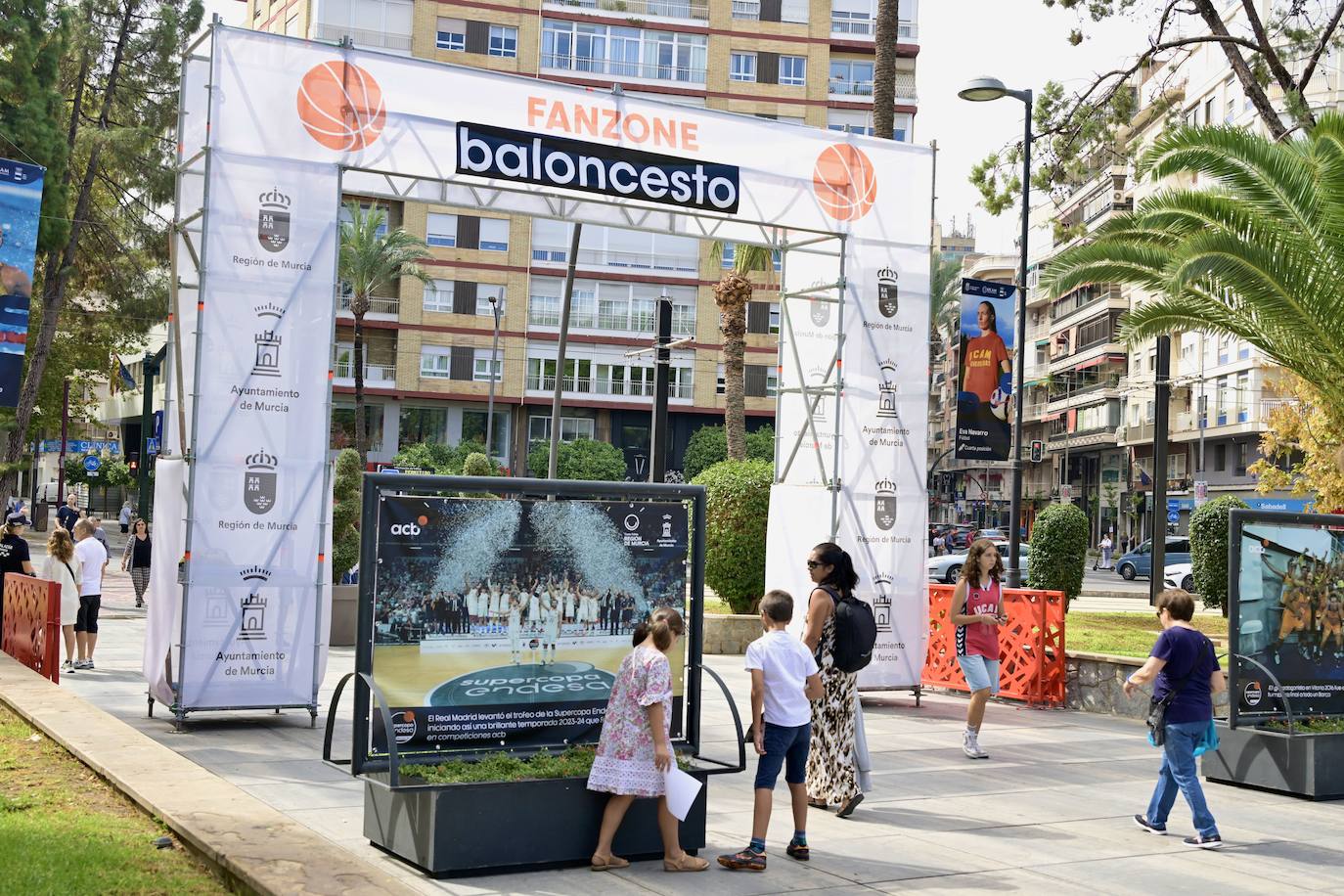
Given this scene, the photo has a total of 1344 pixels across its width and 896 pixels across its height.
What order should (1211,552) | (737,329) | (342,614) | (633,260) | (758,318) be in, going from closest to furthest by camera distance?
(342,614) → (1211,552) → (737,329) → (633,260) → (758,318)

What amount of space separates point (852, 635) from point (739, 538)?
11.2 m

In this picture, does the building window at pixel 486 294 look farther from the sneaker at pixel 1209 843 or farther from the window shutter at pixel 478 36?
the sneaker at pixel 1209 843

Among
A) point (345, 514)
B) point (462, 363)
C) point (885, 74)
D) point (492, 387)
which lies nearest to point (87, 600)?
point (345, 514)

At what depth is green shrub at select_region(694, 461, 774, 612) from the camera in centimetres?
1958

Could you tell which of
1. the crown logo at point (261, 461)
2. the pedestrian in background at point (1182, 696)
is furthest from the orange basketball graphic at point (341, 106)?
the pedestrian in background at point (1182, 696)

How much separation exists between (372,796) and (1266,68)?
68.5 ft

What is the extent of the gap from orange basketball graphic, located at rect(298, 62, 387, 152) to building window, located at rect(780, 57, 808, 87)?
2139 inches

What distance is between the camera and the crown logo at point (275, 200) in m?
11.2

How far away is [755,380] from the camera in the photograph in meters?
63.1

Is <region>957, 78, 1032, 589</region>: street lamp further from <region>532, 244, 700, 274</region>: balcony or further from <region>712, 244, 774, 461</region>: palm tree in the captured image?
<region>532, 244, 700, 274</region>: balcony

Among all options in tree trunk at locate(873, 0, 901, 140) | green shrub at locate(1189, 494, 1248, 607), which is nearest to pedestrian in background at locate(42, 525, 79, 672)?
tree trunk at locate(873, 0, 901, 140)

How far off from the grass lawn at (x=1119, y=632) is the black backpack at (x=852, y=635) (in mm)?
7606

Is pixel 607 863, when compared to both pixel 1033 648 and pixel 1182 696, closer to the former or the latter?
pixel 1182 696

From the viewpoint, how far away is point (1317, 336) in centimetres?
1496
